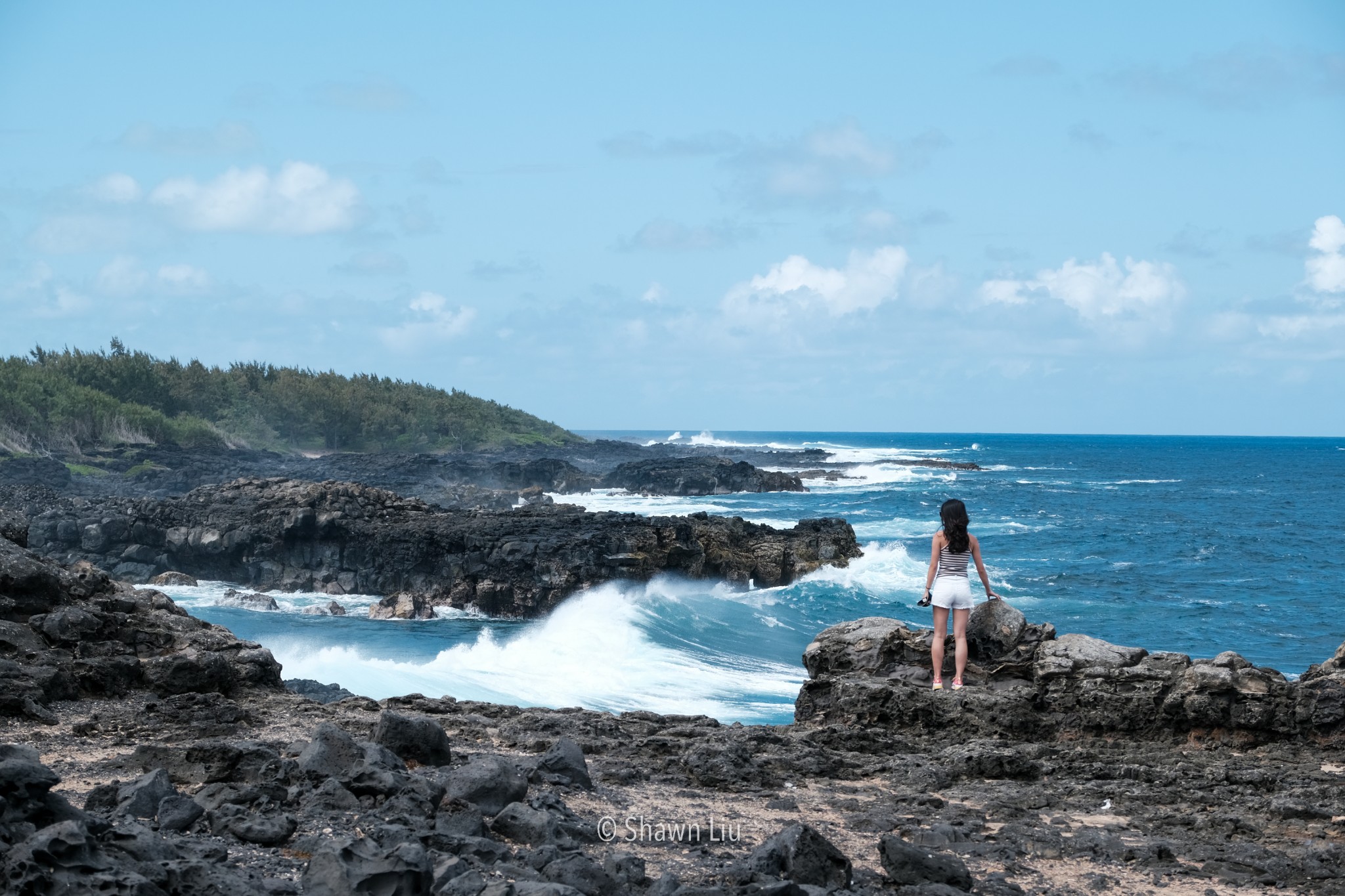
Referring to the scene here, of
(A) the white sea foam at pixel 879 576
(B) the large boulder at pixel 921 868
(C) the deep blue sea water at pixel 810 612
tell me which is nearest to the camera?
(B) the large boulder at pixel 921 868

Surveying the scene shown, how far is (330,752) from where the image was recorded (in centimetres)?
653

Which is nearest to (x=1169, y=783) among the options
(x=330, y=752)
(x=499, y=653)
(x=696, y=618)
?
(x=330, y=752)

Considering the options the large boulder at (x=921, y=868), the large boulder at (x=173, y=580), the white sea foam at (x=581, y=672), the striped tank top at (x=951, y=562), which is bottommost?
the white sea foam at (x=581, y=672)

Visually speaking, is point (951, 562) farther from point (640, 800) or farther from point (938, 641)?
point (640, 800)

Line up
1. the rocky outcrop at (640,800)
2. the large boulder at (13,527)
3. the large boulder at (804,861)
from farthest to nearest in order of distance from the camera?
the large boulder at (13,527) < the large boulder at (804,861) < the rocky outcrop at (640,800)

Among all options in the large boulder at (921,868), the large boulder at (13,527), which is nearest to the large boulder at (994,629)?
the large boulder at (921,868)

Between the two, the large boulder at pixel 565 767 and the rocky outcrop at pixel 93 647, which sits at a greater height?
the rocky outcrop at pixel 93 647

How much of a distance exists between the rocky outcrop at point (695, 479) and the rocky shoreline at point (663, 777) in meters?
51.0

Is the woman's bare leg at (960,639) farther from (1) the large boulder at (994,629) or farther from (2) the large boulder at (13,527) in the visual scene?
(2) the large boulder at (13,527)

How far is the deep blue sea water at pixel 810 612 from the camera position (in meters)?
18.5

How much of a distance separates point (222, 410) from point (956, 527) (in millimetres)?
74202

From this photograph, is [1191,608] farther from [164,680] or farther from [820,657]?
[164,680]

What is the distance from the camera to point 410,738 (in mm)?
7203

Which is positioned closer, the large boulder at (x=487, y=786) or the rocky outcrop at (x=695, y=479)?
the large boulder at (x=487, y=786)
